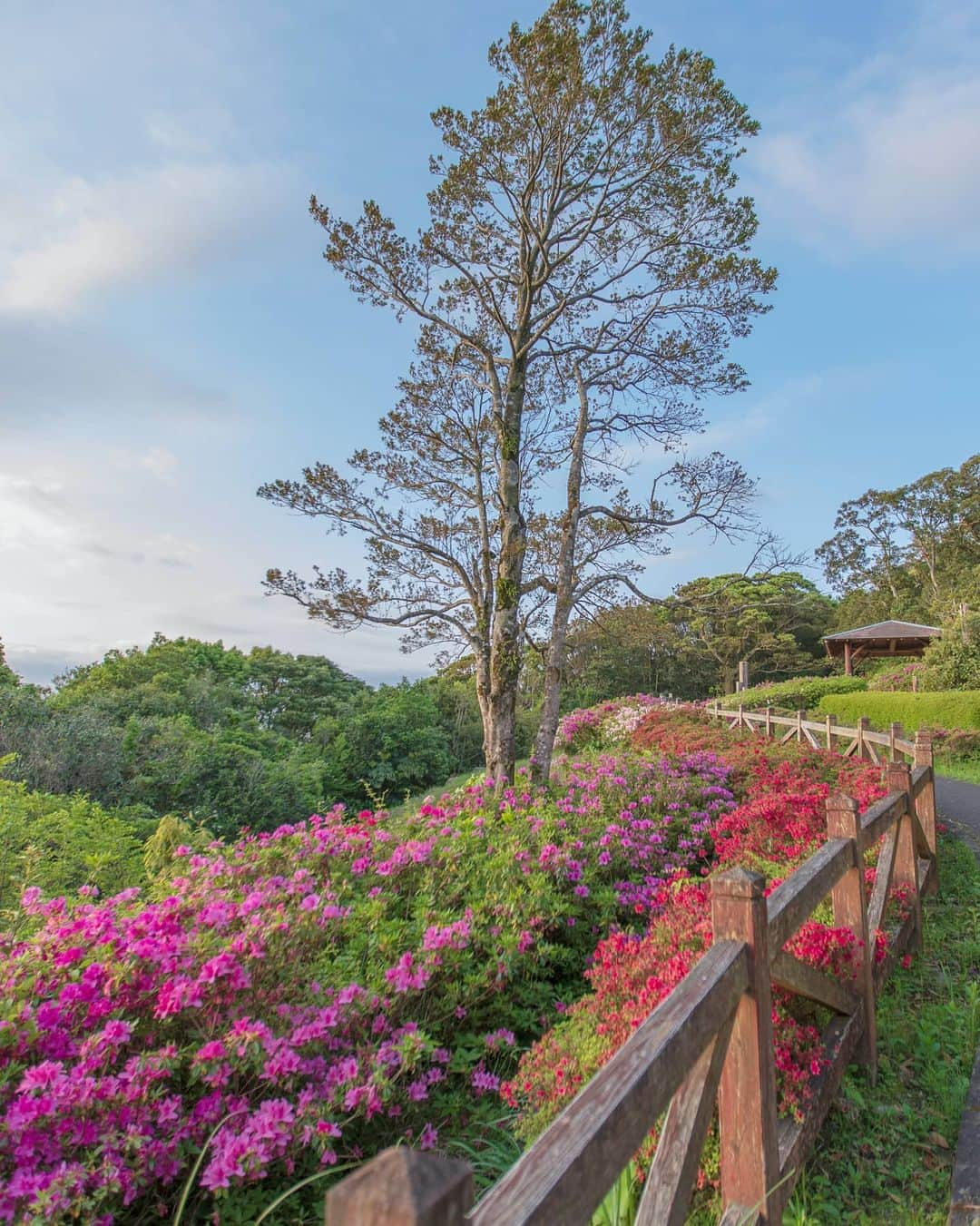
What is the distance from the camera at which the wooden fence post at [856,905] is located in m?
3.03

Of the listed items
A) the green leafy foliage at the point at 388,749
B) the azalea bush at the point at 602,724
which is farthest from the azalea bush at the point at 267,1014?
the green leafy foliage at the point at 388,749

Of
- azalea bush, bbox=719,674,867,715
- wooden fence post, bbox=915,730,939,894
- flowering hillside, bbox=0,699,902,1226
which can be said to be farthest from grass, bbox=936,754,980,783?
azalea bush, bbox=719,674,867,715

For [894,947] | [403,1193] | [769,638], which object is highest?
[769,638]

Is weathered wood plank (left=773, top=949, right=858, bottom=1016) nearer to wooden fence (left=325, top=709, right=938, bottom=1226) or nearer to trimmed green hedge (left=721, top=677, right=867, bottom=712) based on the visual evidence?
wooden fence (left=325, top=709, right=938, bottom=1226)

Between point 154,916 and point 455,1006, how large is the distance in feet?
5.01

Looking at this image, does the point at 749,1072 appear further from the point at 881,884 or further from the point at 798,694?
the point at 798,694

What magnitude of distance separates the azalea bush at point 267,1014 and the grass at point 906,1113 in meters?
1.40

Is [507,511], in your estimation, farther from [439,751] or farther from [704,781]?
[439,751]

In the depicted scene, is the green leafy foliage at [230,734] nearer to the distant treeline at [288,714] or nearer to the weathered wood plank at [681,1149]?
the distant treeline at [288,714]

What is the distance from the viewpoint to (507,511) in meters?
8.86

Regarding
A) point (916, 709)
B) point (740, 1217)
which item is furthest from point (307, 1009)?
point (916, 709)

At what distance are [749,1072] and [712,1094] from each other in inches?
11.7

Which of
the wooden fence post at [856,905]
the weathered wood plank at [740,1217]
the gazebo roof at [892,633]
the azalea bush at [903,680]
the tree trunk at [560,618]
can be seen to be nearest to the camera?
the weathered wood plank at [740,1217]

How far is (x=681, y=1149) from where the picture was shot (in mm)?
1677
